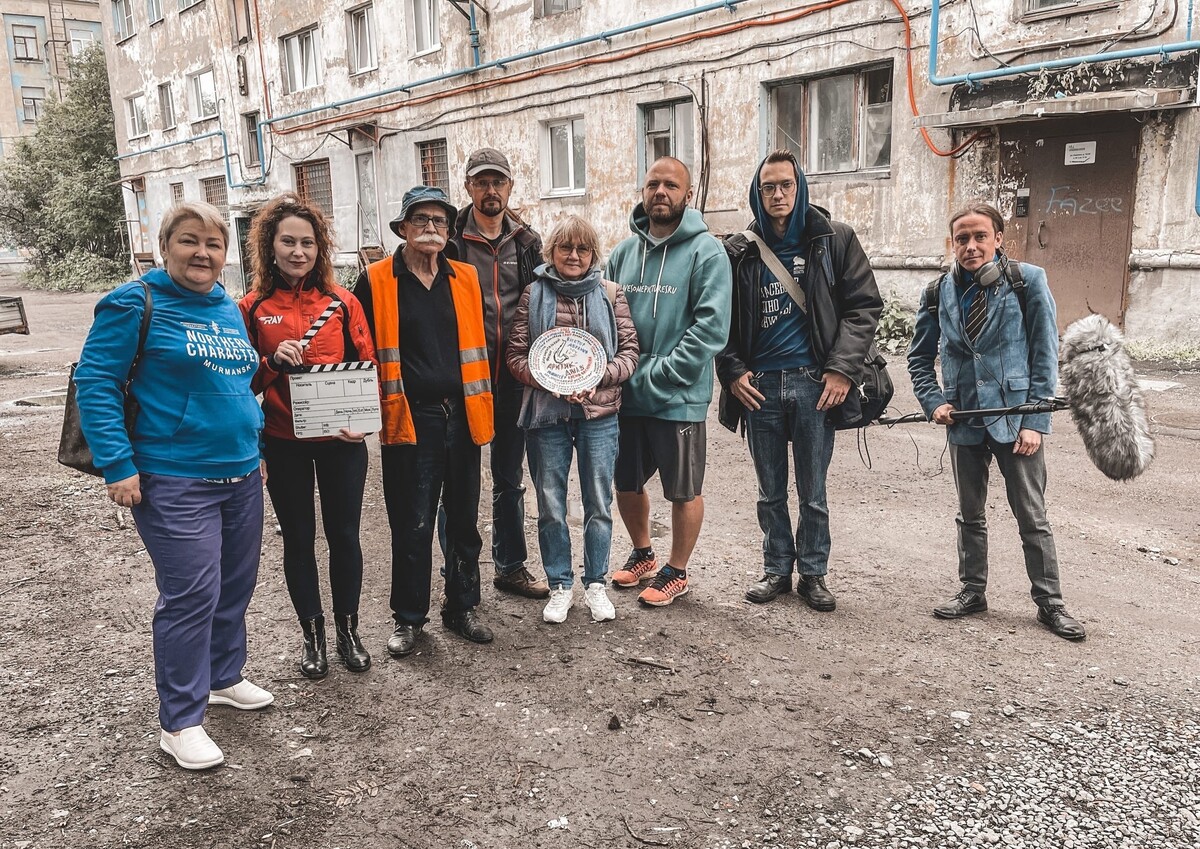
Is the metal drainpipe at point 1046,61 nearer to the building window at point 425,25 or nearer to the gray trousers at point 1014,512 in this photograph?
the gray trousers at point 1014,512

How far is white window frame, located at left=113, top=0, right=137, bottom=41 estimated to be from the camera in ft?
94.1

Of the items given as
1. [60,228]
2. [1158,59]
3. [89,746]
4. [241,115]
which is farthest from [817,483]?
[60,228]

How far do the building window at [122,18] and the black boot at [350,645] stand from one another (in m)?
31.5

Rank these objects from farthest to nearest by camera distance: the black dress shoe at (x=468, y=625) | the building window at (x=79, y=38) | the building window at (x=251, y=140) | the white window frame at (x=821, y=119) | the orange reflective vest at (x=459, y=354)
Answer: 1. the building window at (x=79, y=38)
2. the building window at (x=251, y=140)
3. the white window frame at (x=821, y=119)
4. the black dress shoe at (x=468, y=625)
5. the orange reflective vest at (x=459, y=354)

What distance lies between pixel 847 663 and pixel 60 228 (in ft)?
125

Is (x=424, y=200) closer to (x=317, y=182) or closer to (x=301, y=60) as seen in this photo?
(x=317, y=182)

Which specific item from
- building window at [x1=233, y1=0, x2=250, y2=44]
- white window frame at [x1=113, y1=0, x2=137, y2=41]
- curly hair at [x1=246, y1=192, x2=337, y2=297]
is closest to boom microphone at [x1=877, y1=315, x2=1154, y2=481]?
curly hair at [x1=246, y1=192, x2=337, y2=297]

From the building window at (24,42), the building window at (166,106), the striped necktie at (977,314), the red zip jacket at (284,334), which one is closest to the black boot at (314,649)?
the red zip jacket at (284,334)

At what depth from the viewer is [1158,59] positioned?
9500mm

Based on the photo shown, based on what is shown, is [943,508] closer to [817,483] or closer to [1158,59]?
[817,483]

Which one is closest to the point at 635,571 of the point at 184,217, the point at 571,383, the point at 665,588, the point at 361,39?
the point at 665,588

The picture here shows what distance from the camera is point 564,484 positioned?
4223mm

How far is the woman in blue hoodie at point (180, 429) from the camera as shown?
2.85 meters

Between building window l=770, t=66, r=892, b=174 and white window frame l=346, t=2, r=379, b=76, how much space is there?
10.5 m
